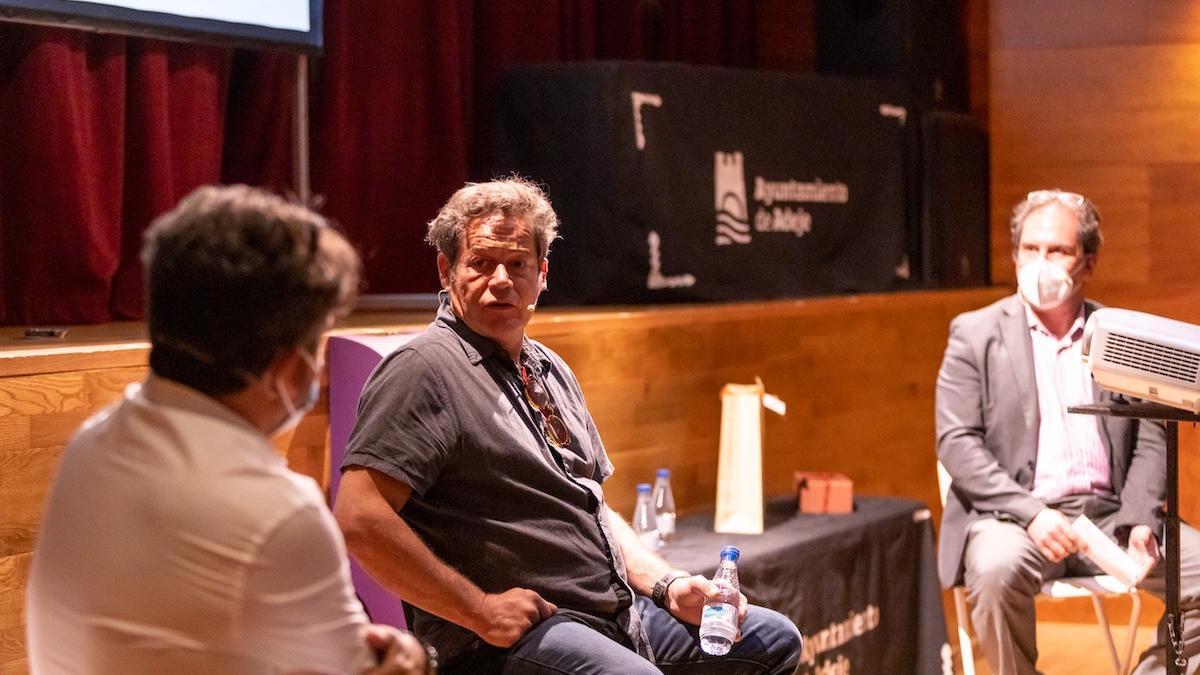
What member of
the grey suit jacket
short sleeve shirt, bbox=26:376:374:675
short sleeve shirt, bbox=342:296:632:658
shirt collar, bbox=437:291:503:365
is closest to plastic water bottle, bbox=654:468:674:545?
the grey suit jacket

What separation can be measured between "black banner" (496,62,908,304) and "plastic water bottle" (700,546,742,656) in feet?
5.99

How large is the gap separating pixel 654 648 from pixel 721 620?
6.3 inches

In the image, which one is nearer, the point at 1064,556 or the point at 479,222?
the point at 479,222

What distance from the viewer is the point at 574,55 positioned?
16.7 ft

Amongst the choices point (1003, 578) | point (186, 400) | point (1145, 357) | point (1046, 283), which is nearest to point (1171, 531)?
point (1145, 357)

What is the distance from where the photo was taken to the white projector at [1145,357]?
263cm

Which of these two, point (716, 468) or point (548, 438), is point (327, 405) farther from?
point (716, 468)

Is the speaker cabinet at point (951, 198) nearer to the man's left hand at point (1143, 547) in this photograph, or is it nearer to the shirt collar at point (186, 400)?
the man's left hand at point (1143, 547)

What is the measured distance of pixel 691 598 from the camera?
7.92 ft

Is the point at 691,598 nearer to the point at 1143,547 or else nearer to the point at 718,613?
the point at 718,613

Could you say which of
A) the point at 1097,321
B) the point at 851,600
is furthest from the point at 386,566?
the point at 851,600

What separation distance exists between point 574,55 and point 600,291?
51.1 inches

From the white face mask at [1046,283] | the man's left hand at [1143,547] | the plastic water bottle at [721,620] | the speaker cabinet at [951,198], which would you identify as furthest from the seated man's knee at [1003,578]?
the speaker cabinet at [951,198]

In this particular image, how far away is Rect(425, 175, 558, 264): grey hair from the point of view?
2.43 metres
